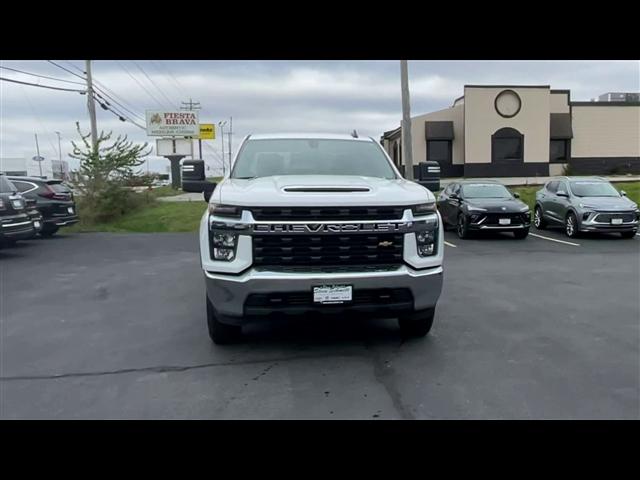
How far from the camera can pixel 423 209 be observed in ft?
14.0

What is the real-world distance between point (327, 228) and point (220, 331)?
60.3 inches

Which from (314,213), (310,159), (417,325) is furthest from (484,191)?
(314,213)

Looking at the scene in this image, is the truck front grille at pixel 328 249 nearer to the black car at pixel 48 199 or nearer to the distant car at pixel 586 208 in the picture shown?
the distant car at pixel 586 208

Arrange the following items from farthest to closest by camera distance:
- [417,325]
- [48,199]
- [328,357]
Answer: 1. [48,199]
2. [417,325]
3. [328,357]

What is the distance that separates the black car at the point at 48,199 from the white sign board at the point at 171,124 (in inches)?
1005

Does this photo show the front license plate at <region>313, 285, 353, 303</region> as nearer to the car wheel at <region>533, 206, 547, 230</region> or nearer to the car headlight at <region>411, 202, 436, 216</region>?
the car headlight at <region>411, 202, 436, 216</region>

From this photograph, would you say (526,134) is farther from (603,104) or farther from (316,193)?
Answer: (316,193)

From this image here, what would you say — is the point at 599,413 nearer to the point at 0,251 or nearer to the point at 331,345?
the point at 331,345

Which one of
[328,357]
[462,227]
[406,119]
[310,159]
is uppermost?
[406,119]

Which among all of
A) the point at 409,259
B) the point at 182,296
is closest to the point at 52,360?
the point at 182,296

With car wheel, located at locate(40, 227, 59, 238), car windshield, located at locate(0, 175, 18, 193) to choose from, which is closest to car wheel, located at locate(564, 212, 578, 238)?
car windshield, located at locate(0, 175, 18, 193)

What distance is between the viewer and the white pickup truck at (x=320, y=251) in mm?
3994

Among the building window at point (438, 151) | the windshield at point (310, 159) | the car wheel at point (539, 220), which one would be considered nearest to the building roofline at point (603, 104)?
the building window at point (438, 151)
